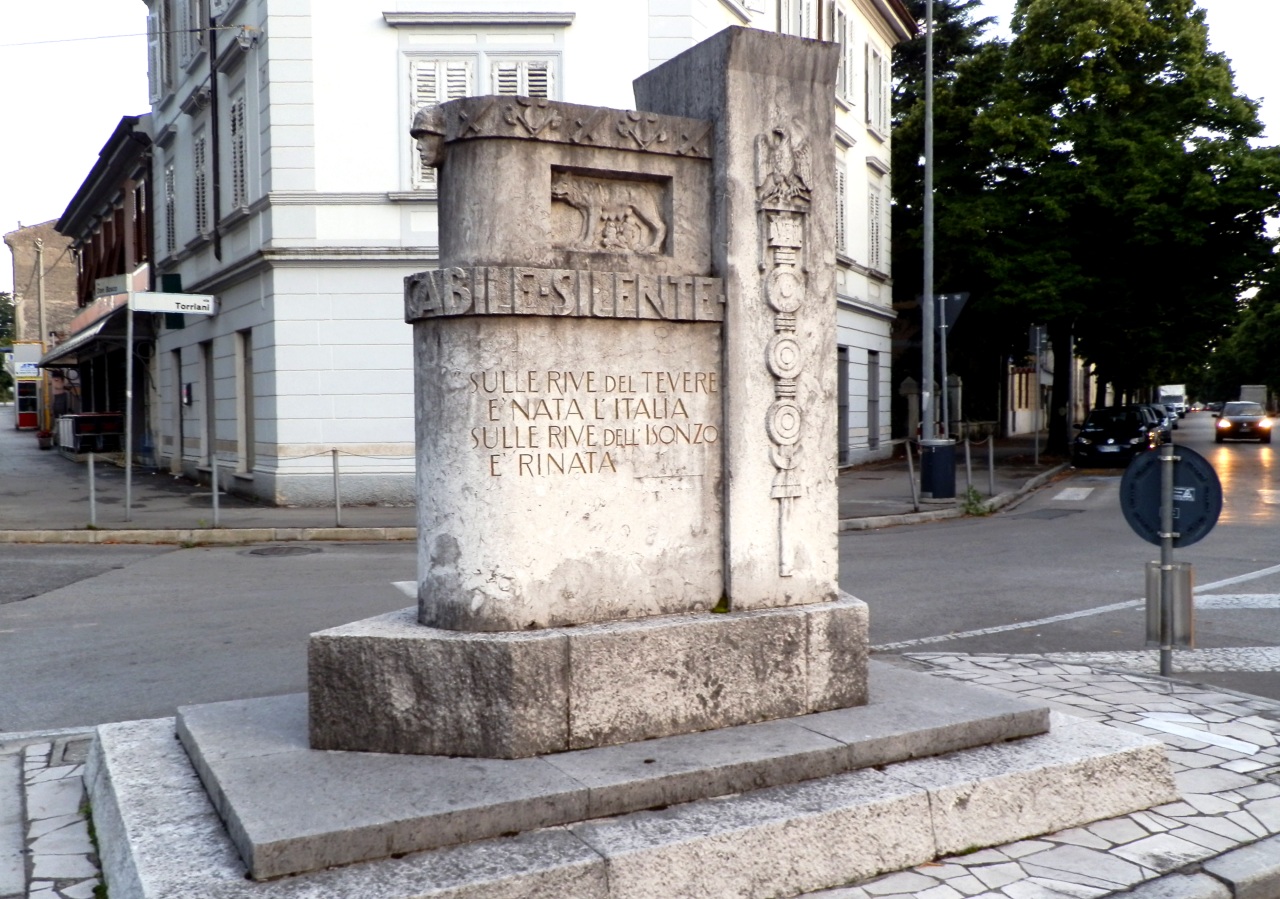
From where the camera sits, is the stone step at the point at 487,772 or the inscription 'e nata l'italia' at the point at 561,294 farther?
the inscription 'e nata l'italia' at the point at 561,294

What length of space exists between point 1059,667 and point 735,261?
12.3ft

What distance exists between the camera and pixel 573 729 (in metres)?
4.62

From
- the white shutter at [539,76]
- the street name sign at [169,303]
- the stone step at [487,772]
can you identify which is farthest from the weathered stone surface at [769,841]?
the white shutter at [539,76]

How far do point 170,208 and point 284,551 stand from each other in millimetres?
14684

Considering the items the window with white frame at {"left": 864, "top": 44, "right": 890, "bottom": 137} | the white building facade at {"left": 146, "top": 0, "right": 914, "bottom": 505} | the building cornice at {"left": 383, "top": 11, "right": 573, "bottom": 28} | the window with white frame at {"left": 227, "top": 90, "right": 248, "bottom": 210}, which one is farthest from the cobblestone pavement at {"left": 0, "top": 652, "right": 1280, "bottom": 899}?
the window with white frame at {"left": 864, "top": 44, "right": 890, "bottom": 137}

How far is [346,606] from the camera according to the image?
9.74 meters

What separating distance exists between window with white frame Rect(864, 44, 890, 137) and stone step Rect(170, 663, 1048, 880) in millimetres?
26567

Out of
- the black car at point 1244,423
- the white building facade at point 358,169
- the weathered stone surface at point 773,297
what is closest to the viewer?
the weathered stone surface at point 773,297

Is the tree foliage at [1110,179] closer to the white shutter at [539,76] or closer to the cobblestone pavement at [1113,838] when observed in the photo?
the white shutter at [539,76]

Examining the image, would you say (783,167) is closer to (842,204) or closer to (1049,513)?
(1049,513)

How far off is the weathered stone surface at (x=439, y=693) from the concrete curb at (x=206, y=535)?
34.8 feet

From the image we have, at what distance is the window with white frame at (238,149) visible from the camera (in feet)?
64.9

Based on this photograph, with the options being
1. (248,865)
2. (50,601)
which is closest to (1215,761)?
(248,865)

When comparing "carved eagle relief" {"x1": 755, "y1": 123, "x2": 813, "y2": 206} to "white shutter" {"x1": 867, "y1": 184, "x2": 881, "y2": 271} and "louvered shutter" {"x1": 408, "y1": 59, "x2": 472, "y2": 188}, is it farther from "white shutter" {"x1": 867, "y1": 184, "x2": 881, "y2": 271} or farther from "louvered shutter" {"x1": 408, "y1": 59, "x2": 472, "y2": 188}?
"white shutter" {"x1": 867, "y1": 184, "x2": 881, "y2": 271}
